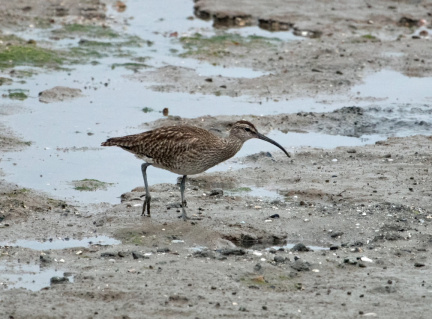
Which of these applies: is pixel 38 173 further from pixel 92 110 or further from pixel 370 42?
pixel 370 42

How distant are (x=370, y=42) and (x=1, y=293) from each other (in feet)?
44.8

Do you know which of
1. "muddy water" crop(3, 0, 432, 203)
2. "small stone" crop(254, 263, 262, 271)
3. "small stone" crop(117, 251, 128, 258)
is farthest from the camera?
"muddy water" crop(3, 0, 432, 203)

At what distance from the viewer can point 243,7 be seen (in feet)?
74.8

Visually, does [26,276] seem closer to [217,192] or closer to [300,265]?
[300,265]

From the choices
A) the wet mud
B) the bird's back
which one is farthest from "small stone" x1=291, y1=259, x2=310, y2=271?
the bird's back

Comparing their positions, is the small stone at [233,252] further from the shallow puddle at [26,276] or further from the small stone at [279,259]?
the shallow puddle at [26,276]

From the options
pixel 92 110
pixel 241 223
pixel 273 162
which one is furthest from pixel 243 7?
pixel 241 223

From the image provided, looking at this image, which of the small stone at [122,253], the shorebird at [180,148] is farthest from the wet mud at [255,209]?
the shorebird at [180,148]

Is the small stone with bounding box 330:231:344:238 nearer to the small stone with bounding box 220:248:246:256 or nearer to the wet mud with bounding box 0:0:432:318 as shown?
the wet mud with bounding box 0:0:432:318

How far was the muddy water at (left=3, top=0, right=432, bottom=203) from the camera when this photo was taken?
12.7 meters

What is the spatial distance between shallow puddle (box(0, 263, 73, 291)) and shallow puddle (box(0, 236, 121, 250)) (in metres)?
0.75

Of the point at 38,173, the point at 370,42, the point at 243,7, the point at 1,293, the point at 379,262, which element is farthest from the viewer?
the point at 243,7

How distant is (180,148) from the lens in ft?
36.2

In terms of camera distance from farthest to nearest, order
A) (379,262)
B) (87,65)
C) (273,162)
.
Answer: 1. (87,65)
2. (273,162)
3. (379,262)
